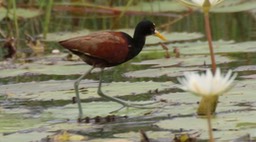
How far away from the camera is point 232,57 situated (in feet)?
25.5

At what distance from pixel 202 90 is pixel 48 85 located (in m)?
3.16

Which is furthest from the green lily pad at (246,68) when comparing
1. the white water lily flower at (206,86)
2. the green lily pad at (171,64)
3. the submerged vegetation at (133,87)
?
the white water lily flower at (206,86)

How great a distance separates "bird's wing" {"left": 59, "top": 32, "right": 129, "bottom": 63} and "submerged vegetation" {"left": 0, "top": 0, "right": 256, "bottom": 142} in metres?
0.33

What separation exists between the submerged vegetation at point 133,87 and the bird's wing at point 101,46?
0.33m

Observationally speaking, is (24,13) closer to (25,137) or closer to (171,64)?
(171,64)

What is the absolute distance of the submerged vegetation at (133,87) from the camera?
4.74 m

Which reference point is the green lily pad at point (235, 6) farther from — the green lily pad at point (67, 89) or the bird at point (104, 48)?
the bird at point (104, 48)

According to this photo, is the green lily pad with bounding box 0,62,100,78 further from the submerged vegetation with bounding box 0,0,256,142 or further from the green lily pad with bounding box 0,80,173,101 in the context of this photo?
the green lily pad with bounding box 0,80,173,101

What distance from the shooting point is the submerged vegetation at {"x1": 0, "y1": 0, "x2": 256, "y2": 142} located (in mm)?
4738

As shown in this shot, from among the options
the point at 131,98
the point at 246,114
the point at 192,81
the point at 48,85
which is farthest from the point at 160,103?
the point at 192,81

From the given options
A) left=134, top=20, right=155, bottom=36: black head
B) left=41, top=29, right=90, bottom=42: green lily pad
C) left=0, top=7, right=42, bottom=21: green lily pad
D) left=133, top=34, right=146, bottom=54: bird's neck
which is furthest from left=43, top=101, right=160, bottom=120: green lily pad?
left=0, top=7, right=42, bottom=21: green lily pad

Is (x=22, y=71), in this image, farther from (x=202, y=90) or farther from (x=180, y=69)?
(x=202, y=90)

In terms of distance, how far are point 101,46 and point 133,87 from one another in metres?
0.67

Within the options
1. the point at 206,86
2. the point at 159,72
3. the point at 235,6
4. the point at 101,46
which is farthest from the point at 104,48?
the point at 235,6
